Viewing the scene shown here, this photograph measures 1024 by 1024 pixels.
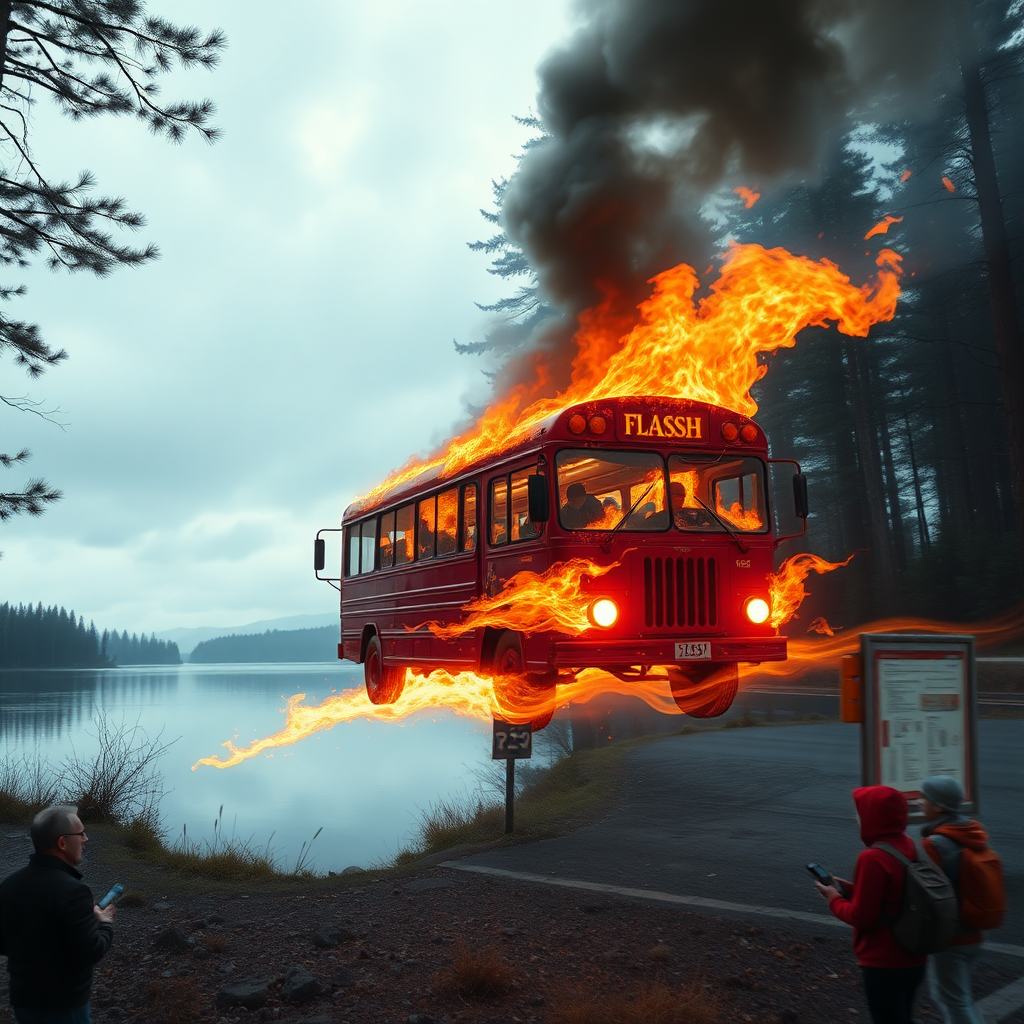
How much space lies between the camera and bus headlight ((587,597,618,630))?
340 inches

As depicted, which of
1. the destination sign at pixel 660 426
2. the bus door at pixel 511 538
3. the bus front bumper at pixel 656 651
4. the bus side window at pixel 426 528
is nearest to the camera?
the bus front bumper at pixel 656 651

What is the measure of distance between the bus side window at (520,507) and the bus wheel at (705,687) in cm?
229

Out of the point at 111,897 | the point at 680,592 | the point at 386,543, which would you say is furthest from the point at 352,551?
the point at 111,897

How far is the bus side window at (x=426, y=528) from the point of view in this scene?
11.8m

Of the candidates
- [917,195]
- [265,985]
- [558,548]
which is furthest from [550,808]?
[917,195]

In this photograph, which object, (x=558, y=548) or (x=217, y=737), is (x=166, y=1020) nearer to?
(x=558, y=548)

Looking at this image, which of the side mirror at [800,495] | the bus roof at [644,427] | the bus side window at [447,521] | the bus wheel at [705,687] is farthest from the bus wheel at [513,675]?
the side mirror at [800,495]

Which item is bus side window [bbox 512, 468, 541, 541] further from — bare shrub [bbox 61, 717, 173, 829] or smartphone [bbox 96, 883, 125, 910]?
bare shrub [bbox 61, 717, 173, 829]

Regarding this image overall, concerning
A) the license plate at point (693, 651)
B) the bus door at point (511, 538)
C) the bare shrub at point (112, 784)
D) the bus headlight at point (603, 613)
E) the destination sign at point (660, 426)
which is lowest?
the bare shrub at point (112, 784)

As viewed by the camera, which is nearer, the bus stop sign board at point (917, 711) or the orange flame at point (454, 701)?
the bus stop sign board at point (917, 711)

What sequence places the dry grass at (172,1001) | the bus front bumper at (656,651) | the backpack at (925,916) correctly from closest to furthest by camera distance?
the backpack at (925,916) → the dry grass at (172,1001) → the bus front bumper at (656,651)

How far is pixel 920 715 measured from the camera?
5.19 metres

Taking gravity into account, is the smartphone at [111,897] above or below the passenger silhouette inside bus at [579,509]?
below

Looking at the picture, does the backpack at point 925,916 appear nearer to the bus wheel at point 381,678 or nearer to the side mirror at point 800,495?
the side mirror at point 800,495
